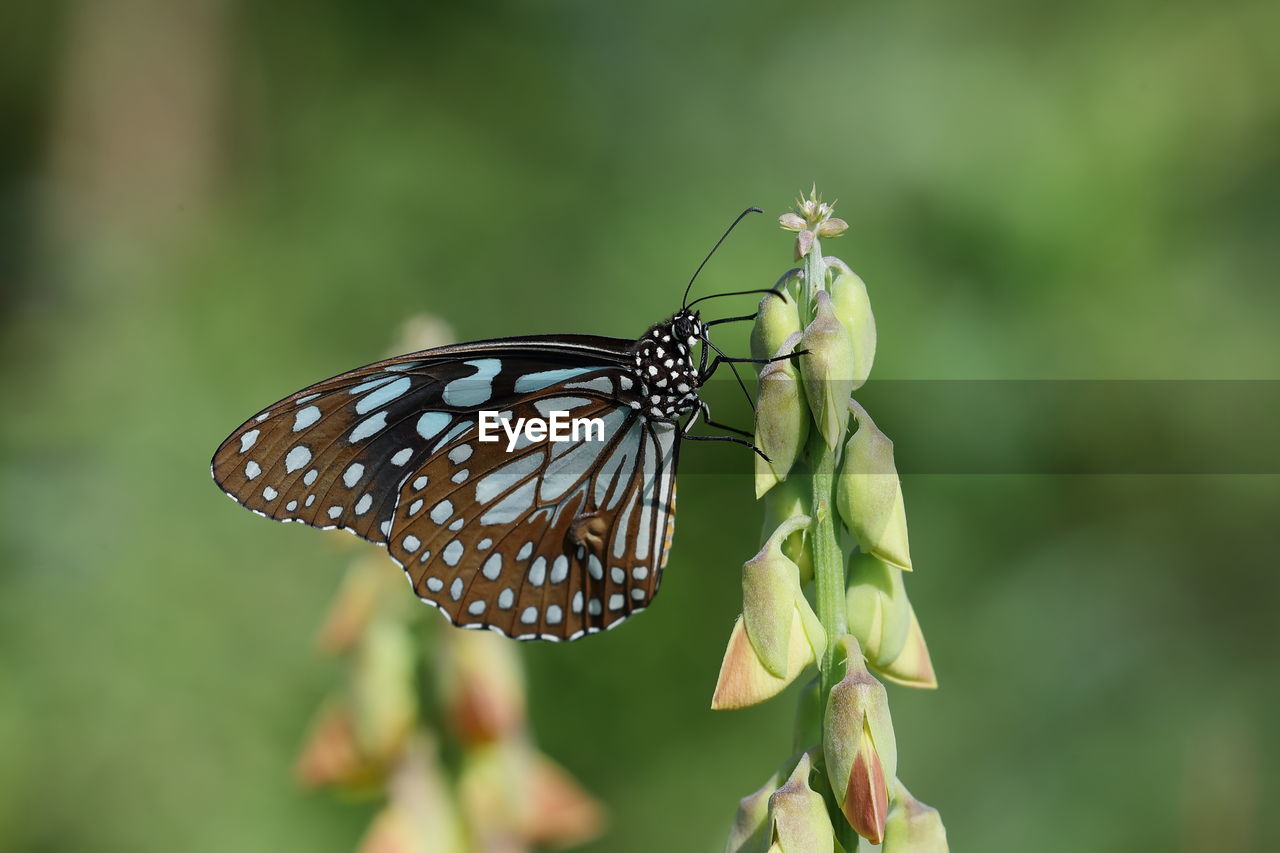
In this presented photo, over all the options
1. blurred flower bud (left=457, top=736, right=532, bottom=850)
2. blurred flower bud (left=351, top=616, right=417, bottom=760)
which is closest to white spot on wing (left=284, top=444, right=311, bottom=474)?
blurred flower bud (left=351, top=616, right=417, bottom=760)

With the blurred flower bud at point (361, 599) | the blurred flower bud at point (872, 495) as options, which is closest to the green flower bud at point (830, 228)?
the blurred flower bud at point (872, 495)

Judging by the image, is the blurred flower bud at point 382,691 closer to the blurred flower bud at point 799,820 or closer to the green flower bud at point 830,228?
the blurred flower bud at point 799,820

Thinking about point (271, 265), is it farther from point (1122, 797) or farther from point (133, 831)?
point (1122, 797)

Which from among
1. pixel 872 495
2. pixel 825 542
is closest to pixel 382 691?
pixel 825 542

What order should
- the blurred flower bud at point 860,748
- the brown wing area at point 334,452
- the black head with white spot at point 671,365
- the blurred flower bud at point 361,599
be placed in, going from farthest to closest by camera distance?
the blurred flower bud at point 361,599
the black head with white spot at point 671,365
the brown wing area at point 334,452
the blurred flower bud at point 860,748

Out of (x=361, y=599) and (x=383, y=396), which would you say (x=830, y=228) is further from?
(x=361, y=599)

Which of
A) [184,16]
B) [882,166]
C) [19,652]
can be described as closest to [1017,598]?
[882,166]

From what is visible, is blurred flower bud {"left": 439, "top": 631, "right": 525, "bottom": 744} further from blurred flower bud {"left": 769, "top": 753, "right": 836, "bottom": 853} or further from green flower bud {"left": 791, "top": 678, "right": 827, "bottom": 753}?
blurred flower bud {"left": 769, "top": 753, "right": 836, "bottom": 853}
